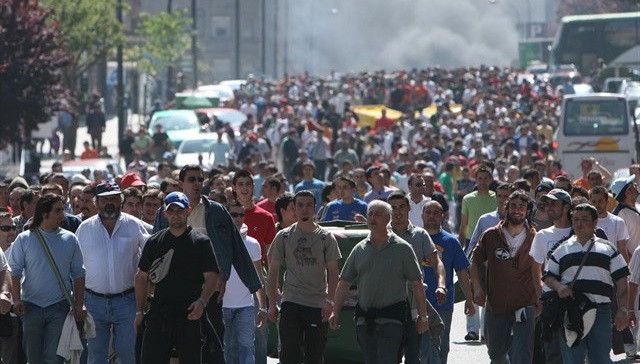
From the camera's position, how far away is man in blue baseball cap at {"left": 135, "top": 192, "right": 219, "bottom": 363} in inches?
413

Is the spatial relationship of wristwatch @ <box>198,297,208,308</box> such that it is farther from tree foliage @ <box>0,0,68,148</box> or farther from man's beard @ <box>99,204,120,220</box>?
tree foliage @ <box>0,0,68,148</box>

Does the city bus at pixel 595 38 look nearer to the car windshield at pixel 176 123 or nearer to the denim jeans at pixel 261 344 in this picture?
the car windshield at pixel 176 123

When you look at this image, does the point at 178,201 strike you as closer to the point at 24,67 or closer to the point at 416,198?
the point at 416,198

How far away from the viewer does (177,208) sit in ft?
34.3

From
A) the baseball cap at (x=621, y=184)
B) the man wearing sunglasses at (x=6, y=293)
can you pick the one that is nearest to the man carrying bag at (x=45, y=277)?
the man wearing sunglasses at (x=6, y=293)

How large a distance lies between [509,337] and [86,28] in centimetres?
3652

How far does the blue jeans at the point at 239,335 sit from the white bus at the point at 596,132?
2229 centimetres

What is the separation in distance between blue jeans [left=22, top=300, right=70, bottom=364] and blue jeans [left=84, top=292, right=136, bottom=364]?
0.28m

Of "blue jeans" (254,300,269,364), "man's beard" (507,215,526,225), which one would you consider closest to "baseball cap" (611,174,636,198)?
"man's beard" (507,215,526,225)

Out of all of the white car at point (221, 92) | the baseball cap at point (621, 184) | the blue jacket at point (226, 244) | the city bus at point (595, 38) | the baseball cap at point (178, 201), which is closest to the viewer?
the baseball cap at point (178, 201)

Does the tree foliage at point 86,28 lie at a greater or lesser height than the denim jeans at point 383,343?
greater

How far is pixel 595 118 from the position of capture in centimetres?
3578

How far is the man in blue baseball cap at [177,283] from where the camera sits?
10484 mm

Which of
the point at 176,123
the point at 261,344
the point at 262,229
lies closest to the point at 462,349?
the point at 262,229
